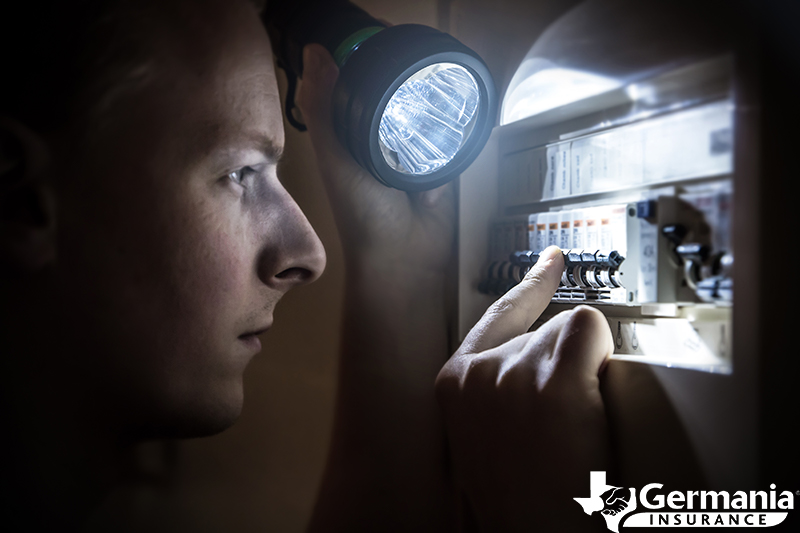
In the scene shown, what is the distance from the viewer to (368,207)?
3.36 feet

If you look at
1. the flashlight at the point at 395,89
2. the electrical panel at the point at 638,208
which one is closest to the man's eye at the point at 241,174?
the flashlight at the point at 395,89

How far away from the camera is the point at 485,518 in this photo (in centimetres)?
87

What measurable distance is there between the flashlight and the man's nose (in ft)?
0.50

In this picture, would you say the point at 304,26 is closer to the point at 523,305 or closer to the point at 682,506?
the point at 523,305

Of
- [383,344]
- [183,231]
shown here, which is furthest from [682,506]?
[183,231]

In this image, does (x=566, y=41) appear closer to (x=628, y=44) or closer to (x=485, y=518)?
(x=628, y=44)

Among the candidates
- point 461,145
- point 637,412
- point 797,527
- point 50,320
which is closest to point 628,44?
point 461,145

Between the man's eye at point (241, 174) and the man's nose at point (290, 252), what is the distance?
0.22ft

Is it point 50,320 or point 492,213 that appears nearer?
point 50,320

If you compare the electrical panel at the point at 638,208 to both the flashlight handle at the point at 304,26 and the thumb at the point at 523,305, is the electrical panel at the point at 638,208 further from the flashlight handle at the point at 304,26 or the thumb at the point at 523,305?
the flashlight handle at the point at 304,26

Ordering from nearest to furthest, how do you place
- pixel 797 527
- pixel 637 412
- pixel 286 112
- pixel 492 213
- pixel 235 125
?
pixel 797 527 < pixel 637 412 < pixel 235 125 < pixel 286 112 < pixel 492 213

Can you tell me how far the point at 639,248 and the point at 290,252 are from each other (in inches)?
21.5

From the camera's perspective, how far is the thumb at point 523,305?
0.84 meters

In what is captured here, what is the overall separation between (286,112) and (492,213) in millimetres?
440
